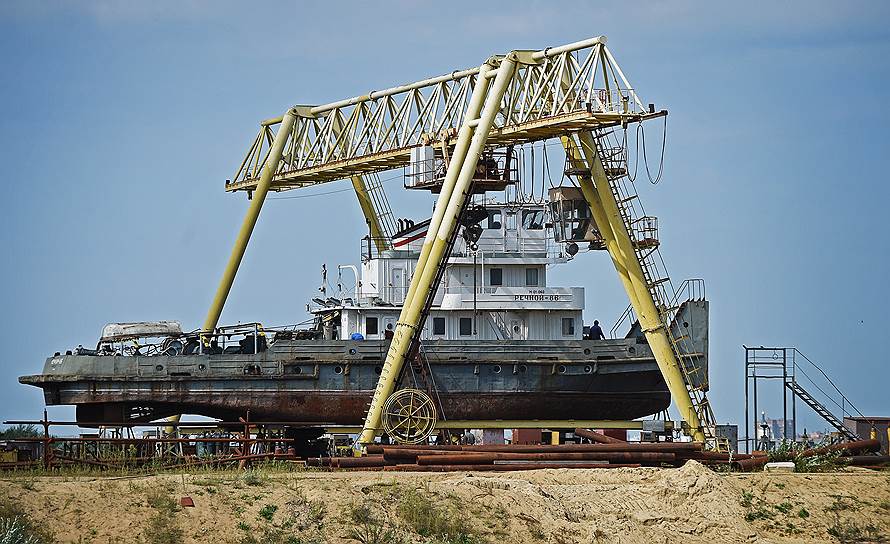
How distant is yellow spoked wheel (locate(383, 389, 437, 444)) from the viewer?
3284cm

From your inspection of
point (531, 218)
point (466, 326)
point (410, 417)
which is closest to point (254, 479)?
point (410, 417)

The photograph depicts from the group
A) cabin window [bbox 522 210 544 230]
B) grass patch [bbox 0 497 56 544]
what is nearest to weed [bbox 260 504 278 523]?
grass patch [bbox 0 497 56 544]

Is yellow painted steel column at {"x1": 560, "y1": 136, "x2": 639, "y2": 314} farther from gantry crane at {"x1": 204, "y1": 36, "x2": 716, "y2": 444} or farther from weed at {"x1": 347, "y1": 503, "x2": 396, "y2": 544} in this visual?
weed at {"x1": 347, "y1": 503, "x2": 396, "y2": 544}

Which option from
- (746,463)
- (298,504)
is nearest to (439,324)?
(746,463)

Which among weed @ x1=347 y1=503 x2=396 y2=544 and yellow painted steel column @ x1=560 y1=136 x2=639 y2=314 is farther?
yellow painted steel column @ x1=560 y1=136 x2=639 y2=314

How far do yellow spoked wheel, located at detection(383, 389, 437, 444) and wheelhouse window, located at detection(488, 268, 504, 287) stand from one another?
22.6 feet

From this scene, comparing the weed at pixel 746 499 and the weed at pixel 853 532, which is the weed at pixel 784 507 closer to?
the weed at pixel 746 499

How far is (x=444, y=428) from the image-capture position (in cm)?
3409

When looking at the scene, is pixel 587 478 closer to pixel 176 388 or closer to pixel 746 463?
pixel 746 463

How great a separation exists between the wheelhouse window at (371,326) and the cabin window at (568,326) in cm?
526

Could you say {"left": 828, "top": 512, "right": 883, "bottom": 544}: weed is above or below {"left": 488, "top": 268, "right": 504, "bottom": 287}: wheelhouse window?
below

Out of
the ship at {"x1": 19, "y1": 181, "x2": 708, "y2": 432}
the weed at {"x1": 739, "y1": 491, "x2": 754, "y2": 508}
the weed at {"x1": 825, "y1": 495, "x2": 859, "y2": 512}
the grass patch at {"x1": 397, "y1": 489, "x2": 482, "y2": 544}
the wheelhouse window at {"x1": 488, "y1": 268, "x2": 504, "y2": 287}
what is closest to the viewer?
the grass patch at {"x1": 397, "y1": 489, "x2": 482, "y2": 544}

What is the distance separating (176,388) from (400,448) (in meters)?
10.9

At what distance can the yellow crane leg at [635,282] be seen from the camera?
33125mm
